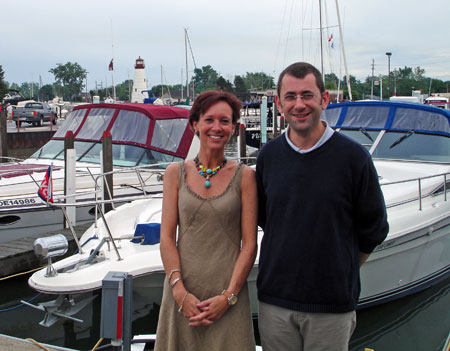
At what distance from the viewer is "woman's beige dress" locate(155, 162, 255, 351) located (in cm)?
225

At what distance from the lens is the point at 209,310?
7.21 feet

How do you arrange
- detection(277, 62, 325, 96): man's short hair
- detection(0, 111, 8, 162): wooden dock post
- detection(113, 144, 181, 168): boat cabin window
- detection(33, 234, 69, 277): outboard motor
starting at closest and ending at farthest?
detection(277, 62, 325, 96): man's short hair < detection(33, 234, 69, 277): outboard motor < detection(113, 144, 181, 168): boat cabin window < detection(0, 111, 8, 162): wooden dock post

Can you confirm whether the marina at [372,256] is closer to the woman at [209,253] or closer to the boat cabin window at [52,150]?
the woman at [209,253]

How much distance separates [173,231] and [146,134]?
23.6 feet

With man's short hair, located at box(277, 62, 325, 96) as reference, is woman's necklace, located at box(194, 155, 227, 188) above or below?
below

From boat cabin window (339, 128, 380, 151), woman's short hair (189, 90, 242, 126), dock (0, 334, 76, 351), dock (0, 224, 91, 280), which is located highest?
woman's short hair (189, 90, 242, 126)

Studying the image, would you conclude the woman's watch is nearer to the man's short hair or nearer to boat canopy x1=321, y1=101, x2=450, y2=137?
the man's short hair

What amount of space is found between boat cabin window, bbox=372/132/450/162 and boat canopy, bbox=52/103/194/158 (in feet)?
13.6

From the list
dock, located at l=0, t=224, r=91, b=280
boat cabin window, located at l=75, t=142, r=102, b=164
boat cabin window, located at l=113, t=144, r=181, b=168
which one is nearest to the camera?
dock, located at l=0, t=224, r=91, b=280

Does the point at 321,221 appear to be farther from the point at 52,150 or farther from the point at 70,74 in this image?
the point at 70,74

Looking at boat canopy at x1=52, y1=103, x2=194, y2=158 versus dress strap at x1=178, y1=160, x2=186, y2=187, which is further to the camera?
boat canopy at x1=52, y1=103, x2=194, y2=158

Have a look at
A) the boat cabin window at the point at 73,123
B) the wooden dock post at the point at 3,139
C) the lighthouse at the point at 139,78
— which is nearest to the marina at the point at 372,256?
the boat cabin window at the point at 73,123

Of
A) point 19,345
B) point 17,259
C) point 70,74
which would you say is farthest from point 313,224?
point 70,74

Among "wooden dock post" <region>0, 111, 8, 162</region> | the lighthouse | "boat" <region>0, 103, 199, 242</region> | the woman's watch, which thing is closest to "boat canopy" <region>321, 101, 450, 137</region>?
"boat" <region>0, 103, 199, 242</region>
